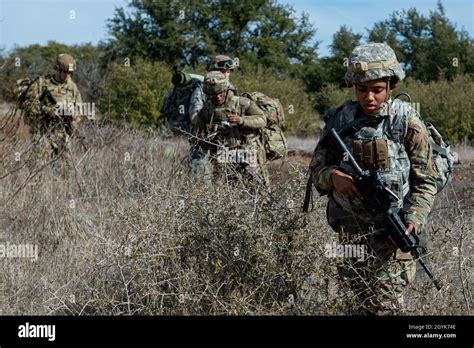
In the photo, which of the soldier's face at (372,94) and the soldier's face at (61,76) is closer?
the soldier's face at (372,94)

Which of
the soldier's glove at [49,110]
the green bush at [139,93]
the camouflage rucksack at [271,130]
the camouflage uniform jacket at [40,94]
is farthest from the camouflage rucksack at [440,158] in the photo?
the green bush at [139,93]

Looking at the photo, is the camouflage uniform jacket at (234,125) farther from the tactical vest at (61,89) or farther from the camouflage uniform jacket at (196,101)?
the tactical vest at (61,89)

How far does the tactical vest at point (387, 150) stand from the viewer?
3697 mm

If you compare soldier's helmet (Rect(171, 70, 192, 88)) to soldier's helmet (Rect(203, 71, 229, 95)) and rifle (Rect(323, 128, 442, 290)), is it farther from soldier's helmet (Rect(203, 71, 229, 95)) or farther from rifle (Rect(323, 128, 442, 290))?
rifle (Rect(323, 128, 442, 290))

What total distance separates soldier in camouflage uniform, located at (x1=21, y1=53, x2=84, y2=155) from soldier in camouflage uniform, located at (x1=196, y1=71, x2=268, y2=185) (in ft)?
6.95

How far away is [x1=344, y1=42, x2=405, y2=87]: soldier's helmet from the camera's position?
3.68m

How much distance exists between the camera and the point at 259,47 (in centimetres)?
2314

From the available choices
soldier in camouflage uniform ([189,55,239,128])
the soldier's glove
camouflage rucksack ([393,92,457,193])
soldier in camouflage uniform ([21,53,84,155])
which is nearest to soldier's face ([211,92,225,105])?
soldier in camouflage uniform ([189,55,239,128])

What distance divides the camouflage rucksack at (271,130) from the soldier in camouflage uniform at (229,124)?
0.20 meters

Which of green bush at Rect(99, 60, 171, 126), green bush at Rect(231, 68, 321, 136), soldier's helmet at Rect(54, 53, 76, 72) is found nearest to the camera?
soldier's helmet at Rect(54, 53, 76, 72)

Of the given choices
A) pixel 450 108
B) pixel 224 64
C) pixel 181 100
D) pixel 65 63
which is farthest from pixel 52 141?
pixel 450 108

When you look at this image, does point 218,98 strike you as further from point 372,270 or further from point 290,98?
point 290,98

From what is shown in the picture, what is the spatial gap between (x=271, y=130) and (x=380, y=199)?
12.4 ft

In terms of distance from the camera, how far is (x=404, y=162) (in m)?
3.76
